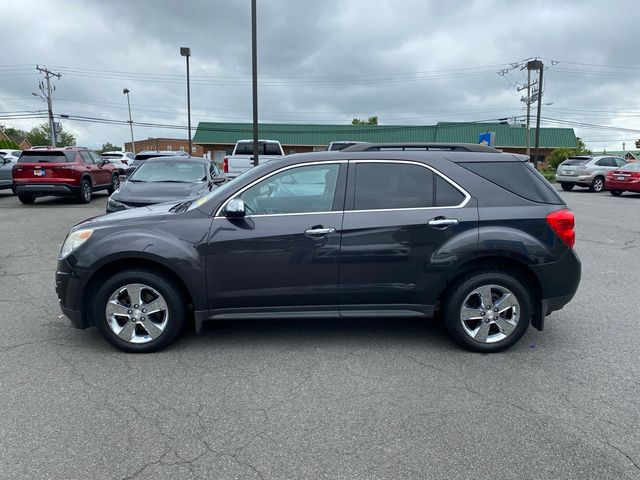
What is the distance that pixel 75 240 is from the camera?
4.09m

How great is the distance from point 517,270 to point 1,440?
4038 millimetres

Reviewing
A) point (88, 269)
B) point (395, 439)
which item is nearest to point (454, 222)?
point (395, 439)

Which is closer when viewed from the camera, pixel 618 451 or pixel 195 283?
pixel 618 451

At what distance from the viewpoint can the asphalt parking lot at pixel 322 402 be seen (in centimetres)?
268

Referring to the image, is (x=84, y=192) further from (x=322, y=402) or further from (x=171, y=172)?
(x=322, y=402)

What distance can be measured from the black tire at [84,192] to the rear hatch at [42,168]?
450 mm

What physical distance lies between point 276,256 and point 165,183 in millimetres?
6013

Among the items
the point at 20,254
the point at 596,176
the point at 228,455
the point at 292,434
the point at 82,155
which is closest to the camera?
the point at 228,455

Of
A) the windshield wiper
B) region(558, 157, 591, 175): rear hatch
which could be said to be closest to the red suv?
the windshield wiper

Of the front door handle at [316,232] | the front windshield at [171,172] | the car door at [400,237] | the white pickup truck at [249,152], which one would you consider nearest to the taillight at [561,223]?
the car door at [400,237]

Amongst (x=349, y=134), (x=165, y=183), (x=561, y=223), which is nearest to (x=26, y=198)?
(x=165, y=183)

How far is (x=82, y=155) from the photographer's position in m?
15.3

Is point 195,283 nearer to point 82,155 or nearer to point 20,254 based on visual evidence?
point 20,254

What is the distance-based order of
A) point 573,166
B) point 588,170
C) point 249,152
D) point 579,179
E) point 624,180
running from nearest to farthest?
point 249,152 → point 624,180 → point 588,170 → point 579,179 → point 573,166
